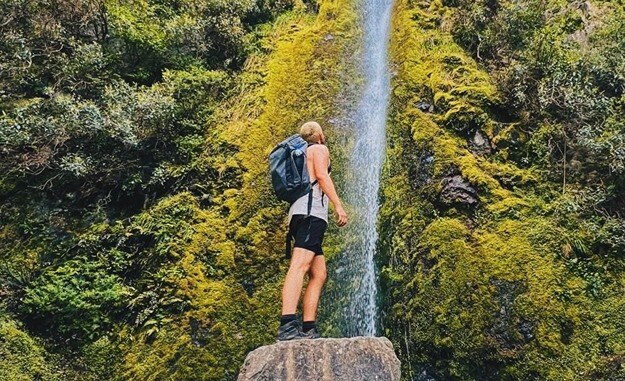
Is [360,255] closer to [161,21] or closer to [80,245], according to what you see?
[80,245]

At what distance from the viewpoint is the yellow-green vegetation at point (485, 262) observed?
611 centimetres

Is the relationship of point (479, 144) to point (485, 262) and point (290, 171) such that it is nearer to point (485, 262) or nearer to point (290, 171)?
point (485, 262)

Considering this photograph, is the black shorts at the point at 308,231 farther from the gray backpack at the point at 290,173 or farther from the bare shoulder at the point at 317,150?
the bare shoulder at the point at 317,150

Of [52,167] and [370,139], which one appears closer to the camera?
[52,167]

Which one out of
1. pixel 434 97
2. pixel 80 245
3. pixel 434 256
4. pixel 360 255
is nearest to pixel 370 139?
pixel 434 97

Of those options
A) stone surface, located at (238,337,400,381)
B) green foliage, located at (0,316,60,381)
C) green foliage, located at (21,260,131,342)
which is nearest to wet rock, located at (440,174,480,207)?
stone surface, located at (238,337,400,381)

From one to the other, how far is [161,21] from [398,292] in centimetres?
737

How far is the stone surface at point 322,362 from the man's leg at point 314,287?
396 millimetres

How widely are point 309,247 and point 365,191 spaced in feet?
12.3

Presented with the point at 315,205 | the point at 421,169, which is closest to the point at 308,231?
the point at 315,205

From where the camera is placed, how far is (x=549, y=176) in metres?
7.48

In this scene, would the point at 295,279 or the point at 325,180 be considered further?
the point at 325,180

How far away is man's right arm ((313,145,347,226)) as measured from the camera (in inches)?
193

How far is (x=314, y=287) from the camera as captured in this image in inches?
193
